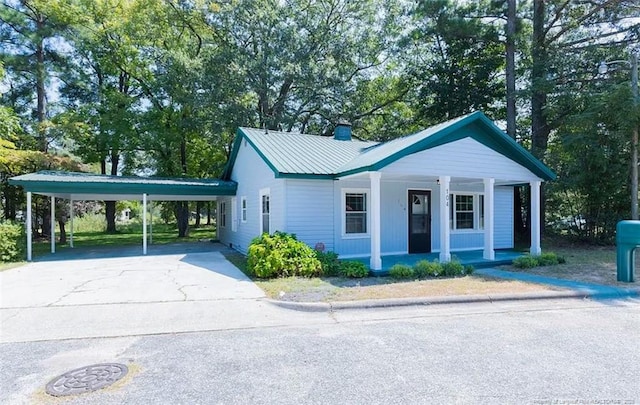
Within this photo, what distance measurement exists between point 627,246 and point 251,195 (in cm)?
1083

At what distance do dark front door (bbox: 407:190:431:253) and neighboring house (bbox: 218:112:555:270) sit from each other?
0.11 ft

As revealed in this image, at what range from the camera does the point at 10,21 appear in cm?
2089

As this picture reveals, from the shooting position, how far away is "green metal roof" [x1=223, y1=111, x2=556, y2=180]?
970 cm

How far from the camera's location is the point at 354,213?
37.9ft

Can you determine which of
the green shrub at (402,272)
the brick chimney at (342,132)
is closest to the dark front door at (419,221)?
the green shrub at (402,272)

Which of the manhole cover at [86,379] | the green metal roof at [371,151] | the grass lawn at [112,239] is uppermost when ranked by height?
the green metal roof at [371,151]

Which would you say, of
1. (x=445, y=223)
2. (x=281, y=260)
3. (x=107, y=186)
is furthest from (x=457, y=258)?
(x=107, y=186)

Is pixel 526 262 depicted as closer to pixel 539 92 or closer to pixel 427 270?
pixel 427 270

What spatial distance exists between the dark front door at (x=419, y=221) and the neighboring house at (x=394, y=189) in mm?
33

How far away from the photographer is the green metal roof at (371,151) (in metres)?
9.70

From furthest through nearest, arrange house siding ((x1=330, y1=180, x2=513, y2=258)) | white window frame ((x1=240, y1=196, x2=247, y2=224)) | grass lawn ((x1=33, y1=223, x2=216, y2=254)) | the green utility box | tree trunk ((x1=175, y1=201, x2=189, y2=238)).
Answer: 1. tree trunk ((x1=175, y1=201, x2=189, y2=238))
2. grass lawn ((x1=33, y1=223, x2=216, y2=254))
3. white window frame ((x1=240, y1=196, x2=247, y2=224))
4. house siding ((x1=330, y1=180, x2=513, y2=258))
5. the green utility box

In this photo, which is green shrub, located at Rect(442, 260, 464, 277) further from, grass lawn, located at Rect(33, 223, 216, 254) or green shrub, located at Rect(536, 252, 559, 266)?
grass lawn, located at Rect(33, 223, 216, 254)

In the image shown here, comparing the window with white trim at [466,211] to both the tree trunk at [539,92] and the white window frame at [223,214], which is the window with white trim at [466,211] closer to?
the tree trunk at [539,92]

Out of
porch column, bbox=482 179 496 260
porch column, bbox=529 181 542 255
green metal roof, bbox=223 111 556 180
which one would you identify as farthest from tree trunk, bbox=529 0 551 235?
porch column, bbox=482 179 496 260
